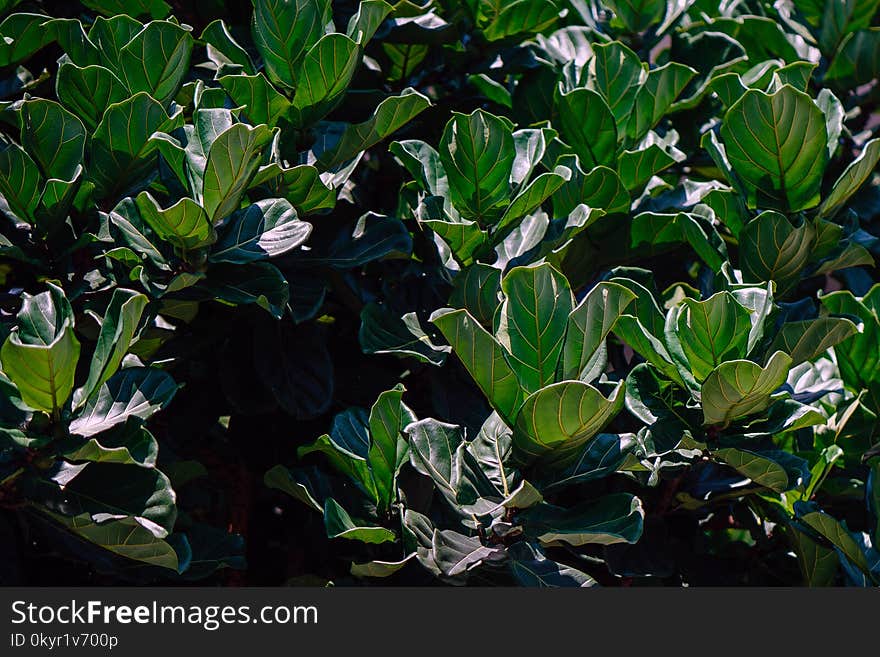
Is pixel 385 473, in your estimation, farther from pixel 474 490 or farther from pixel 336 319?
pixel 336 319

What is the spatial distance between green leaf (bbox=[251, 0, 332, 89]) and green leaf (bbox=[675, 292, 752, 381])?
0.73 meters

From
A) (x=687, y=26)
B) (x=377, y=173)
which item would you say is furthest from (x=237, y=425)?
(x=687, y=26)

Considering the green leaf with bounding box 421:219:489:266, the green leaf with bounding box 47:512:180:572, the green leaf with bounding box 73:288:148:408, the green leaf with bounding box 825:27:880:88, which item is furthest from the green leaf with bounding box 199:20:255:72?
the green leaf with bounding box 825:27:880:88

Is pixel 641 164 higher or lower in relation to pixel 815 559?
higher

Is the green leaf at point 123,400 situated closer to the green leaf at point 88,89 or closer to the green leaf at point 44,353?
the green leaf at point 44,353

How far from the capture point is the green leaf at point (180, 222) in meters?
1.32

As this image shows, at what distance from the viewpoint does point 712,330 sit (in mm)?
1405

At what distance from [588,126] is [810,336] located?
580 mm

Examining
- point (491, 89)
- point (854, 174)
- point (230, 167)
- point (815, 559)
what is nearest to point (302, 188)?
point (230, 167)

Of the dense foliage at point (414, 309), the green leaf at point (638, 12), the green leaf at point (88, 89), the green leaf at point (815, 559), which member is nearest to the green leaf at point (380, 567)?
the dense foliage at point (414, 309)

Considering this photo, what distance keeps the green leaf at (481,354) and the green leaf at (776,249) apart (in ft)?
1.94

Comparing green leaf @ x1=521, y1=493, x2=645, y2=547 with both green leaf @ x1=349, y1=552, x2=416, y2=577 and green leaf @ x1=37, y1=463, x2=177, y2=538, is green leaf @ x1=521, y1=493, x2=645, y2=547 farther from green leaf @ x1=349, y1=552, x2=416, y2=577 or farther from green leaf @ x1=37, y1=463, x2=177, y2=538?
green leaf @ x1=37, y1=463, x2=177, y2=538

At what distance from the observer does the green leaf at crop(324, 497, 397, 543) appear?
138 cm

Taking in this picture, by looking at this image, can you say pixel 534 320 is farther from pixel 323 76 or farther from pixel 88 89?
pixel 88 89
